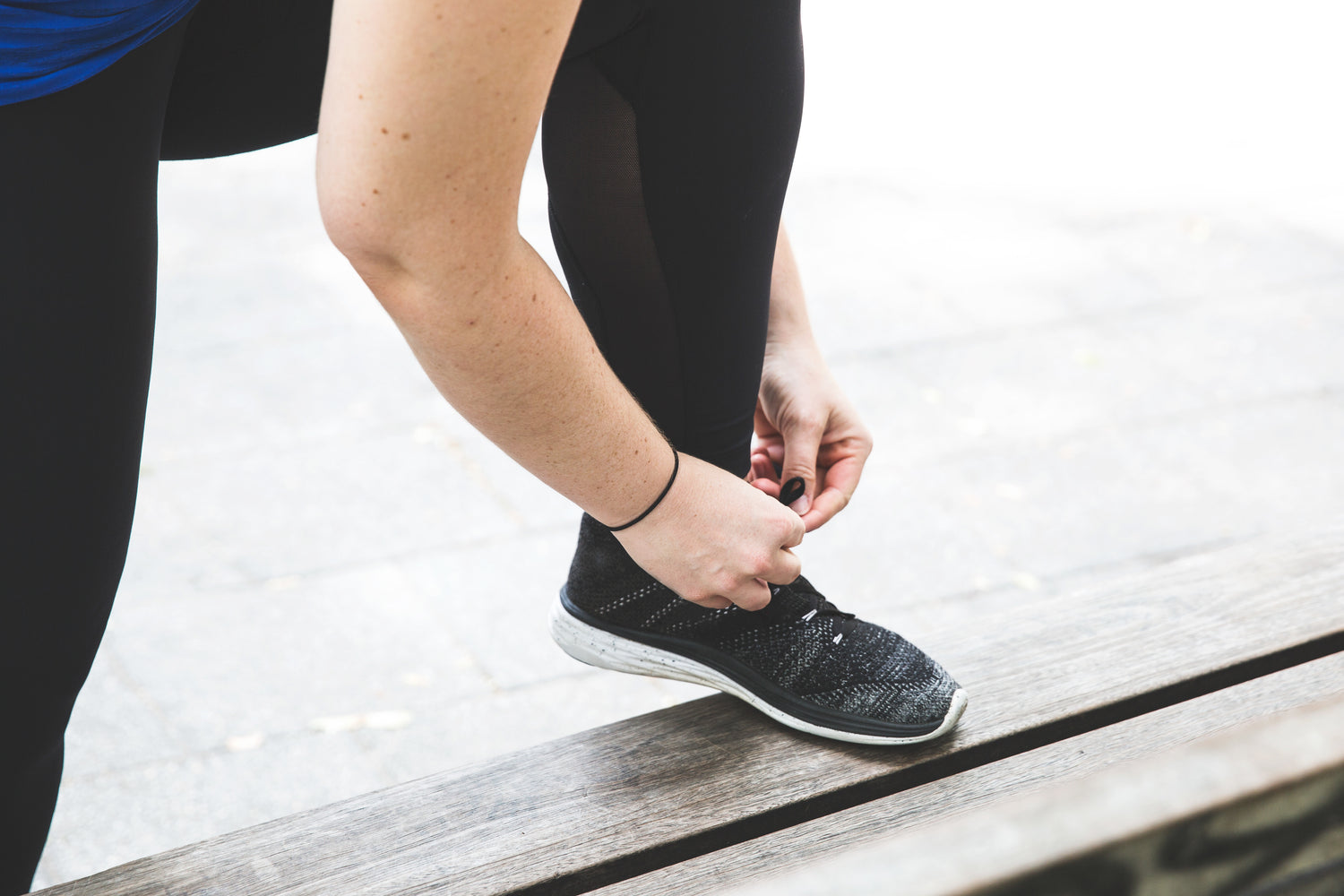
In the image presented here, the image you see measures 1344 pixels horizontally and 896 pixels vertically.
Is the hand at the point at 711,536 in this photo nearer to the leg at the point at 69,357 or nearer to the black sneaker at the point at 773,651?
the black sneaker at the point at 773,651

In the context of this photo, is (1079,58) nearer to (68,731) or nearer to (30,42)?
(68,731)

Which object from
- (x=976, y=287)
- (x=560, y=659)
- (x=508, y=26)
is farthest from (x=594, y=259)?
(x=976, y=287)

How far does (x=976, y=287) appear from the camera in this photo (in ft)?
12.7

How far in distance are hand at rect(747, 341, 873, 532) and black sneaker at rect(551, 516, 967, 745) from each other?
10 cm

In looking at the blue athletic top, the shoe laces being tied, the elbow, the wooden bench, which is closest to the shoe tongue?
the shoe laces being tied

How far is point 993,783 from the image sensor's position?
1148mm

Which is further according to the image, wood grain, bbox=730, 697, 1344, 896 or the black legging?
the black legging

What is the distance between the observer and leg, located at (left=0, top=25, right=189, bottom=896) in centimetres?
89

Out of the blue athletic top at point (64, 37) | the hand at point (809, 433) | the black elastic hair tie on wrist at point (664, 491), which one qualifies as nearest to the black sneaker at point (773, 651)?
the hand at point (809, 433)

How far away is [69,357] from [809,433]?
0.68m

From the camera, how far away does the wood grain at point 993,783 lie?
1040 mm

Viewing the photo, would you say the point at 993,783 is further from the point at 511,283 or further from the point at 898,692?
the point at 511,283

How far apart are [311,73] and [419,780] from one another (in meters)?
0.63

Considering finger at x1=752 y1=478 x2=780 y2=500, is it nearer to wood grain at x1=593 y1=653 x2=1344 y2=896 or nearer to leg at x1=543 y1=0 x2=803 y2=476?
leg at x1=543 y1=0 x2=803 y2=476
